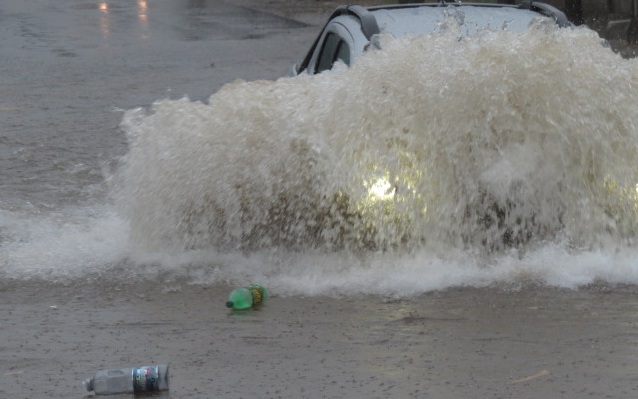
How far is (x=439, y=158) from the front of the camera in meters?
8.04

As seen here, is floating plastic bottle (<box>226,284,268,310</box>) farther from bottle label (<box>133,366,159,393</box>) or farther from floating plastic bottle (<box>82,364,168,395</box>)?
bottle label (<box>133,366,159,393</box>)

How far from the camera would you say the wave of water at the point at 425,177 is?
26.0ft

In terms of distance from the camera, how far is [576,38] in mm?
8477

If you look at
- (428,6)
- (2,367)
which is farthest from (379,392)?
(428,6)

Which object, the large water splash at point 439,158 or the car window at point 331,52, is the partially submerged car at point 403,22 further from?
the large water splash at point 439,158

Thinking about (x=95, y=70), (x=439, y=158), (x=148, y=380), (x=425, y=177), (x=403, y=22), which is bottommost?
(x=95, y=70)

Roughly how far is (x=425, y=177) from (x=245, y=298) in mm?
1528

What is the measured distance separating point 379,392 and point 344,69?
3.51 meters

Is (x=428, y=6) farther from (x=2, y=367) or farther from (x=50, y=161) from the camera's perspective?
(x=2, y=367)

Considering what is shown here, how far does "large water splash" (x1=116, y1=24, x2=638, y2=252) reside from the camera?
7980mm

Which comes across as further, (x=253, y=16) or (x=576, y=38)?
(x=253, y=16)

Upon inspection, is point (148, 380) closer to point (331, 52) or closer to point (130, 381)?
point (130, 381)

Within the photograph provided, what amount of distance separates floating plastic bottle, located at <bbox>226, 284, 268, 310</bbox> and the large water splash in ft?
3.15

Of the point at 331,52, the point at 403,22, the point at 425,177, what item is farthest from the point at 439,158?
the point at 331,52
